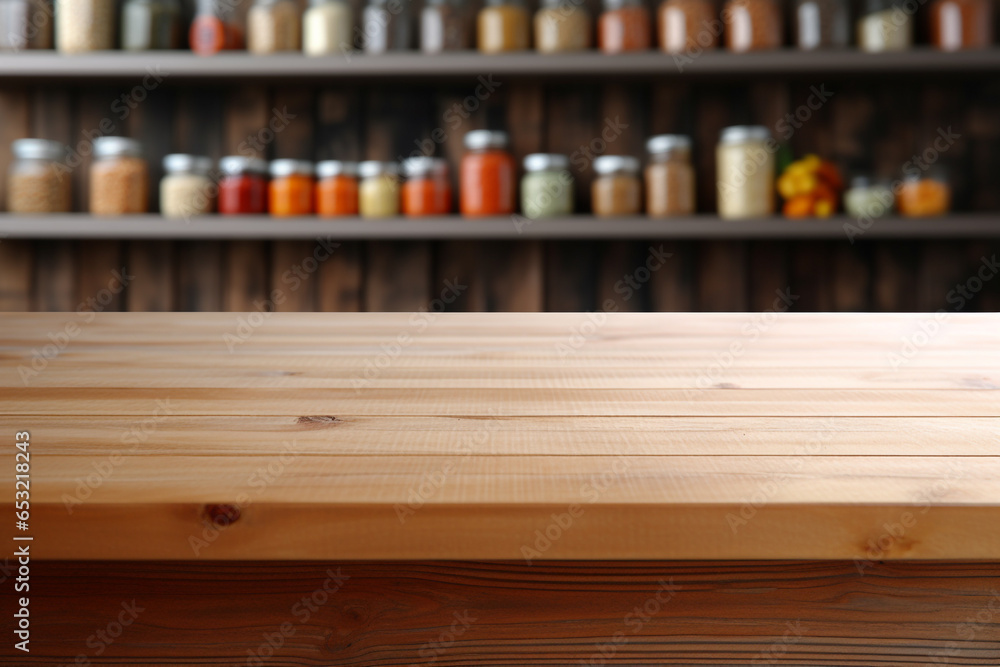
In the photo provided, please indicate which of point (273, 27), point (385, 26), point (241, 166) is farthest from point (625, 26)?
point (241, 166)

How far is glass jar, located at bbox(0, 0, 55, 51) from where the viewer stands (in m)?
1.64

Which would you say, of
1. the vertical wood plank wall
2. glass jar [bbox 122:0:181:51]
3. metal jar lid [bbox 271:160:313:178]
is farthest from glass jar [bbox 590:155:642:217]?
glass jar [bbox 122:0:181:51]

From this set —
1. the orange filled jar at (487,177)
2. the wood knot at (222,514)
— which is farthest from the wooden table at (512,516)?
the orange filled jar at (487,177)

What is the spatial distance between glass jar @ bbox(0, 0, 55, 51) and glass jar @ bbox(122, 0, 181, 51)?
200mm

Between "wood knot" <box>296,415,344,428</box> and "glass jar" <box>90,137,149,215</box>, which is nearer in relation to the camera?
"wood knot" <box>296,415,344,428</box>

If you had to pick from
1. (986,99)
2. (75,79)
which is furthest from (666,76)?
(75,79)

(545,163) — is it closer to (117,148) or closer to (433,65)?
(433,65)

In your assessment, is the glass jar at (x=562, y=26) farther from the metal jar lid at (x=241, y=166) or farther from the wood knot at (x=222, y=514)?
the wood knot at (x=222, y=514)

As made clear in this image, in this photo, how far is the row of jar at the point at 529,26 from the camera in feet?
5.06

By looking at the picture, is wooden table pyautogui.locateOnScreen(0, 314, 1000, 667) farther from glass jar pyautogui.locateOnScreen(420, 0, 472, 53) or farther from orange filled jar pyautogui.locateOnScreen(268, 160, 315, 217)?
glass jar pyautogui.locateOnScreen(420, 0, 472, 53)

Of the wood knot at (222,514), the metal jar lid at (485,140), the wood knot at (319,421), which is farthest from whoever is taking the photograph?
the metal jar lid at (485,140)

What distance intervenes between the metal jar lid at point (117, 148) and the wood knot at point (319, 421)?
4.50ft

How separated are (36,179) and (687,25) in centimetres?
131

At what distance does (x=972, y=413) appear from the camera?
472 millimetres
